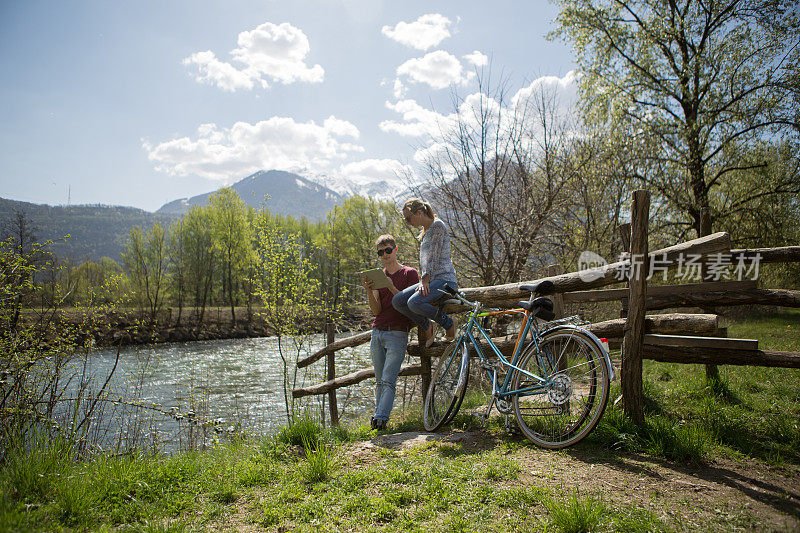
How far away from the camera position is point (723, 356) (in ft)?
12.7

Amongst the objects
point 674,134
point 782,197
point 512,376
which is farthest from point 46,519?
point 782,197

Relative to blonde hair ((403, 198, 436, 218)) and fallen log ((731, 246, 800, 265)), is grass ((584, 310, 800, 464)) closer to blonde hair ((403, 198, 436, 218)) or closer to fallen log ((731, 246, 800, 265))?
fallen log ((731, 246, 800, 265))

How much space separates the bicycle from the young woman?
1.44ft

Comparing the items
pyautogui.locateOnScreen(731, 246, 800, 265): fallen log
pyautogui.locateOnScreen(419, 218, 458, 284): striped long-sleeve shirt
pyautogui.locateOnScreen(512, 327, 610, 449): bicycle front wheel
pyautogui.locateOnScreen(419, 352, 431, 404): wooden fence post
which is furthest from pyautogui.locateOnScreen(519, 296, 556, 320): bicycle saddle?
pyautogui.locateOnScreen(731, 246, 800, 265): fallen log

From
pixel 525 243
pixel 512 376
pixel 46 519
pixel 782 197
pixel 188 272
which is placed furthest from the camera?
pixel 188 272

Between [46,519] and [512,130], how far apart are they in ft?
28.5

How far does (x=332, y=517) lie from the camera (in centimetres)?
259

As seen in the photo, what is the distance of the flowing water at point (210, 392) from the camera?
648 cm

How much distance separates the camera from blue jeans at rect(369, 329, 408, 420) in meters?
4.78

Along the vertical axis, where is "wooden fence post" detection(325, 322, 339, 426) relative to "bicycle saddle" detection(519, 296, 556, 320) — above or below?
below

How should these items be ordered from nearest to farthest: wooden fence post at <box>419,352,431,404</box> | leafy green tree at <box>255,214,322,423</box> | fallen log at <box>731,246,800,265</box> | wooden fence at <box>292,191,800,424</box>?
wooden fence at <box>292,191,800,424</box> < fallen log at <box>731,246,800,265</box> < wooden fence post at <box>419,352,431,404</box> < leafy green tree at <box>255,214,322,423</box>

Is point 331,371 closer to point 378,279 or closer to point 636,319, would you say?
point 378,279

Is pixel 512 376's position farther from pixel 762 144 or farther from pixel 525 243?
pixel 762 144

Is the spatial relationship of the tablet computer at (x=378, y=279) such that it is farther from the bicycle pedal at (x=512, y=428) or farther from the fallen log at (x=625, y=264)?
the bicycle pedal at (x=512, y=428)
